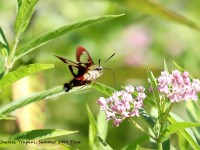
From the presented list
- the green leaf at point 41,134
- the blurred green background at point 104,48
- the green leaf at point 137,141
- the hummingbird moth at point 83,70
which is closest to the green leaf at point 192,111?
the green leaf at point 137,141

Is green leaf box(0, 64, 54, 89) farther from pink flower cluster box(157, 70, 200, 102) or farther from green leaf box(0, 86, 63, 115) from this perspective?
pink flower cluster box(157, 70, 200, 102)

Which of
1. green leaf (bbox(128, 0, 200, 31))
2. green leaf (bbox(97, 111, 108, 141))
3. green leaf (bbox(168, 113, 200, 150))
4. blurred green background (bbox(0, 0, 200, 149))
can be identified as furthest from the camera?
blurred green background (bbox(0, 0, 200, 149))

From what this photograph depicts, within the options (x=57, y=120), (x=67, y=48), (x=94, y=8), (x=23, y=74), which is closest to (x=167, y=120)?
(x=23, y=74)

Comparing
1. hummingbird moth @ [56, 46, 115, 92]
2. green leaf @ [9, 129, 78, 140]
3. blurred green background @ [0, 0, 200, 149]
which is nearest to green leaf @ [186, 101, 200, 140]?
hummingbird moth @ [56, 46, 115, 92]

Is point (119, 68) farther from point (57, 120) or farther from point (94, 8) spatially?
point (94, 8)

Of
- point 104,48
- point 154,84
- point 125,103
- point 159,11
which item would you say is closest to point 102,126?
point 125,103

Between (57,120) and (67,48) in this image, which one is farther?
(67,48)

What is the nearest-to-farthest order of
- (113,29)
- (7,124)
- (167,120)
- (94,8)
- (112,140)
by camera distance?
(167,120)
(7,124)
(112,140)
(113,29)
(94,8)
